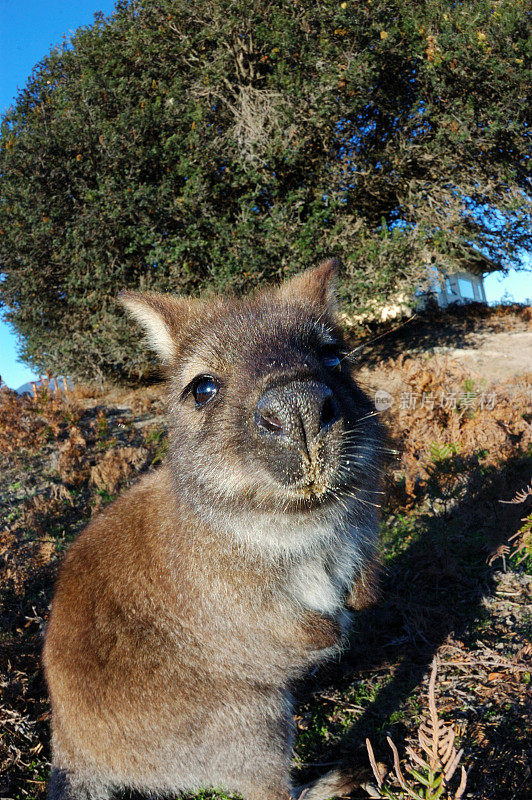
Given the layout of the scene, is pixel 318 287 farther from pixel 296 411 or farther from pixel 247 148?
pixel 247 148

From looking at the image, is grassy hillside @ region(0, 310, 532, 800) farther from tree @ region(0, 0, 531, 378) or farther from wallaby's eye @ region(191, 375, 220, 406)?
tree @ region(0, 0, 531, 378)

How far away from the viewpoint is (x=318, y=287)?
3.02 m

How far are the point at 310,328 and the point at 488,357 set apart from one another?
1062cm

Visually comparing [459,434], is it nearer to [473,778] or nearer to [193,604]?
[473,778]

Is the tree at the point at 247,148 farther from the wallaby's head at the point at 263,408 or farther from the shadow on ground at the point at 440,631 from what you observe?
the wallaby's head at the point at 263,408

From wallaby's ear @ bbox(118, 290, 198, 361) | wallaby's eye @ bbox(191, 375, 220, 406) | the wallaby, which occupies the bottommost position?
the wallaby

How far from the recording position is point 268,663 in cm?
242

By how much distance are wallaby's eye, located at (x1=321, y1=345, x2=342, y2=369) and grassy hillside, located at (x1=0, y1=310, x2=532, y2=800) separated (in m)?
0.67

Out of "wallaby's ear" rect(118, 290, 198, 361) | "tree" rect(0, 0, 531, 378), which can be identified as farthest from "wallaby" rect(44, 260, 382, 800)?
"tree" rect(0, 0, 531, 378)

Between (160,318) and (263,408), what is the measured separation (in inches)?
50.2

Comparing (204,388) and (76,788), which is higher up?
(204,388)

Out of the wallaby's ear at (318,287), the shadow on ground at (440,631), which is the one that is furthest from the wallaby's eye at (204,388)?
the shadow on ground at (440,631)

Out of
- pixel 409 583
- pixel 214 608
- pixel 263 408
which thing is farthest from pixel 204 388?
pixel 409 583

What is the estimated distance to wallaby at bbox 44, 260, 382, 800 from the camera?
7.22 ft
